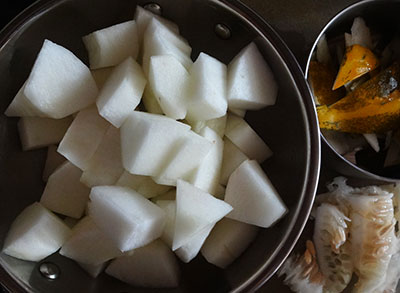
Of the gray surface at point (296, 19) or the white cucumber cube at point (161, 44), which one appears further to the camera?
the gray surface at point (296, 19)

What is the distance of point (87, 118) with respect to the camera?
1.07 m

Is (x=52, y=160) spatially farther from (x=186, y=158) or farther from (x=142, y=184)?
(x=186, y=158)

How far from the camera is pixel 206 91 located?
1.01 m

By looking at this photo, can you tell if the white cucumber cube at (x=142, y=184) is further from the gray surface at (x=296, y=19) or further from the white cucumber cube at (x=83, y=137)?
the gray surface at (x=296, y=19)

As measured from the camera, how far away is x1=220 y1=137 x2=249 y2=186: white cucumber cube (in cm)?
111

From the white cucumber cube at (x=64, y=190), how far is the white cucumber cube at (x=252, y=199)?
326mm

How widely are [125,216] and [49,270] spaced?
273 mm

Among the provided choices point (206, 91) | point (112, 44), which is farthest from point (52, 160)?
point (206, 91)

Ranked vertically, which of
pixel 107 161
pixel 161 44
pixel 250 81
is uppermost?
pixel 161 44

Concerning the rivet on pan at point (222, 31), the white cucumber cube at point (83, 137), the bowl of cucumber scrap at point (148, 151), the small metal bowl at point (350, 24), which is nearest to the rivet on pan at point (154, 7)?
the bowl of cucumber scrap at point (148, 151)

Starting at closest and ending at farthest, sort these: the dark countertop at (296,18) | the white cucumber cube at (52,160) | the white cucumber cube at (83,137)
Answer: the white cucumber cube at (83,137) < the white cucumber cube at (52,160) < the dark countertop at (296,18)

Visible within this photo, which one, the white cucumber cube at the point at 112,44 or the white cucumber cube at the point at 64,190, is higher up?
the white cucumber cube at the point at 112,44

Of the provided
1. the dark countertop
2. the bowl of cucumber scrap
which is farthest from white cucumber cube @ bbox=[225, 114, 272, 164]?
the dark countertop

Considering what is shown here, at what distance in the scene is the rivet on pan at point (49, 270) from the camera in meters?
1.08
